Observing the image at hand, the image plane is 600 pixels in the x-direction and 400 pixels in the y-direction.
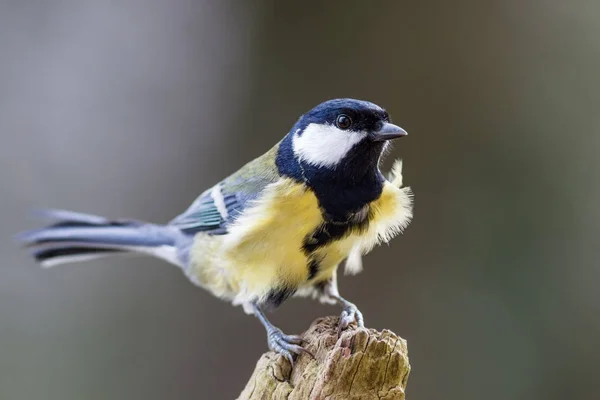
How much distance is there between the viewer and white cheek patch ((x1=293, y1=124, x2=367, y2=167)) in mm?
1199

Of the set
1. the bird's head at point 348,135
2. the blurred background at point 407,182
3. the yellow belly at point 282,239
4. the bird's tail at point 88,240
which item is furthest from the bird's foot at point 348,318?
the blurred background at point 407,182

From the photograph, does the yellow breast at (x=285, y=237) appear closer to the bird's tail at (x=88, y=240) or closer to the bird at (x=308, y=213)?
the bird at (x=308, y=213)

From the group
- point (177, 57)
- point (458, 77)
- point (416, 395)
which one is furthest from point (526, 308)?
point (177, 57)

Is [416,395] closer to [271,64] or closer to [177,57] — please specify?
[271,64]

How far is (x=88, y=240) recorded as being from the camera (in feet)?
5.44

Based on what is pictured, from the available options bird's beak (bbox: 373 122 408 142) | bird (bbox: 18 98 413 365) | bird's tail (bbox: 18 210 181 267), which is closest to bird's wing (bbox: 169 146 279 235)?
bird (bbox: 18 98 413 365)

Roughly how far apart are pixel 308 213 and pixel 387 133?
225mm

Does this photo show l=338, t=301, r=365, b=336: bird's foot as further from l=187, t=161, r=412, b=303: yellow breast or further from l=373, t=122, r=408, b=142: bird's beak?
l=373, t=122, r=408, b=142: bird's beak

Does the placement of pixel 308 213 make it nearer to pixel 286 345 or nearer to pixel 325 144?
pixel 325 144

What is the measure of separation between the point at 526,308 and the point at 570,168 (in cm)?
58

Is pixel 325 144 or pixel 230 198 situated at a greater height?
pixel 325 144

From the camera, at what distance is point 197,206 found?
1.58 meters

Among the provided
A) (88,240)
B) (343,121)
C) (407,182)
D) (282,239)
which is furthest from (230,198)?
(407,182)

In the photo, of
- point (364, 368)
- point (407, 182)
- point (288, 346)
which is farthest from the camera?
point (407, 182)
